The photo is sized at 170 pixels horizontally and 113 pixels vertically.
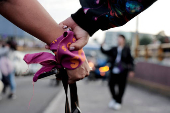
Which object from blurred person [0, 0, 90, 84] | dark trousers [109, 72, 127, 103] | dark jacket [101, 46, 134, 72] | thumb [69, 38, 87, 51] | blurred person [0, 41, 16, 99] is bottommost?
dark trousers [109, 72, 127, 103]

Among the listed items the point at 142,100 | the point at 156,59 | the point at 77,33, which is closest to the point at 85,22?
the point at 77,33

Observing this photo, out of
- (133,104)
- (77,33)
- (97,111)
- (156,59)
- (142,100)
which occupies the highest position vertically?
(77,33)

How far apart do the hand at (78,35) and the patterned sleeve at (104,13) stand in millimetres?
26

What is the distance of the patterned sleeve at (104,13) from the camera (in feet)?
3.83

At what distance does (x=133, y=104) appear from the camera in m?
6.32

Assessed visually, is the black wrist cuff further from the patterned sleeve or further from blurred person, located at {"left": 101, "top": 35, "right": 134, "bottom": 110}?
blurred person, located at {"left": 101, "top": 35, "right": 134, "bottom": 110}

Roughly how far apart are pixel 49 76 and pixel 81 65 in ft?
0.63

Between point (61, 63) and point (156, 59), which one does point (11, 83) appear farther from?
point (156, 59)

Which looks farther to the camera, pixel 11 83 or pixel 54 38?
pixel 11 83

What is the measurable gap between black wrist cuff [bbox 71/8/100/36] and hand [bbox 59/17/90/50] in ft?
0.08

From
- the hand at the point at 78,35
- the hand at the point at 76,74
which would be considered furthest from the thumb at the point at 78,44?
the hand at the point at 76,74

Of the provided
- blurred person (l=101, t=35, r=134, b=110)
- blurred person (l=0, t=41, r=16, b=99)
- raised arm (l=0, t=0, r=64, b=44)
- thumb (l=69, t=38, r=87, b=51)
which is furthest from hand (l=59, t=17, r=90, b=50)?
blurred person (l=0, t=41, r=16, b=99)

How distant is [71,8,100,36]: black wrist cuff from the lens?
127 centimetres

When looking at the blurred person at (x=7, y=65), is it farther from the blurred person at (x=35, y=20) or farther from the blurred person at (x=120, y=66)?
the blurred person at (x=35, y=20)
